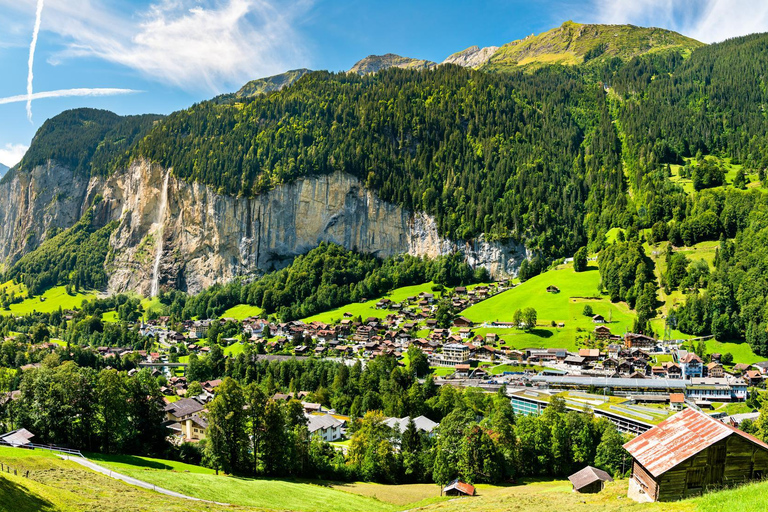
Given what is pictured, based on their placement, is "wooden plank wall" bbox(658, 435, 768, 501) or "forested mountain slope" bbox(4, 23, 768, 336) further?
"forested mountain slope" bbox(4, 23, 768, 336)

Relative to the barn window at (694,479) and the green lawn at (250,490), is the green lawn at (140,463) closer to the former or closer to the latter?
the green lawn at (250,490)

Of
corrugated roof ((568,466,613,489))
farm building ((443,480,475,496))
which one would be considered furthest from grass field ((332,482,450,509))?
corrugated roof ((568,466,613,489))

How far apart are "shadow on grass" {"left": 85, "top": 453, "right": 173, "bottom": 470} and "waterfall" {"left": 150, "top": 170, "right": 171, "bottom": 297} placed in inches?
5813

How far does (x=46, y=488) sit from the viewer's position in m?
25.3

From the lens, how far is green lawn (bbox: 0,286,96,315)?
170125 millimetres

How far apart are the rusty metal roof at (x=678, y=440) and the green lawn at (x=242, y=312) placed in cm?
13005

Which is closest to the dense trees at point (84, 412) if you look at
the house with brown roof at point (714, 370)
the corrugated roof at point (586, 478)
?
the corrugated roof at point (586, 478)

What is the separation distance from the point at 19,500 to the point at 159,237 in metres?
181

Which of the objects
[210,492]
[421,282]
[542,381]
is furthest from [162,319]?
[210,492]

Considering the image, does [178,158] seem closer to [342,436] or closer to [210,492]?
[342,436]

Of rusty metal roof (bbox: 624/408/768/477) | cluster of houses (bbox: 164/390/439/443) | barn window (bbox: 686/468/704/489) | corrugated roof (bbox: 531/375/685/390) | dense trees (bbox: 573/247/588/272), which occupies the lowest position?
cluster of houses (bbox: 164/390/439/443)

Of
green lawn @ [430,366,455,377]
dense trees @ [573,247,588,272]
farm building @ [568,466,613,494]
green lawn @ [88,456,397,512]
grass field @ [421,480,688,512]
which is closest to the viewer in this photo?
grass field @ [421,480,688,512]

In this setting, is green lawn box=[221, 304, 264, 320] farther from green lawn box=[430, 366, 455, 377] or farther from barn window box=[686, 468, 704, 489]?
barn window box=[686, 468, 704, 489]

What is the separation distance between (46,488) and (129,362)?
3472 inches
